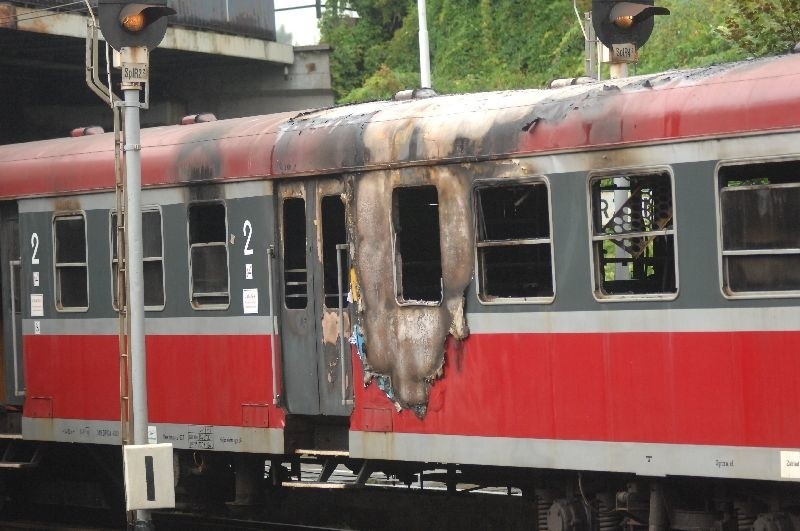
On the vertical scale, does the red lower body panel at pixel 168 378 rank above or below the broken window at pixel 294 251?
below

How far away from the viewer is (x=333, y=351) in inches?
487

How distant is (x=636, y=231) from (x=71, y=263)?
6.37 meters

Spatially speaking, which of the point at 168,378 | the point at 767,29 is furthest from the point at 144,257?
the point at 767,29

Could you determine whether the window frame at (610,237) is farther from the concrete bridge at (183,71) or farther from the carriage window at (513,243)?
the concrete bridge at (183,71)

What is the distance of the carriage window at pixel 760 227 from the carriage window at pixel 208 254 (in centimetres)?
494

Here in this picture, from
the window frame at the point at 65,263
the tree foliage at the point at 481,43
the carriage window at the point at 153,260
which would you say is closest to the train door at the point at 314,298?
the carriage window at the point at 153,260

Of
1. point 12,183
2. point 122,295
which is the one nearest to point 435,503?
point 122,295

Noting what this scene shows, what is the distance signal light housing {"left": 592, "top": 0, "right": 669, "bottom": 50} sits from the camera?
13875mm

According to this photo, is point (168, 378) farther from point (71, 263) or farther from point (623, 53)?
point (623, 53)

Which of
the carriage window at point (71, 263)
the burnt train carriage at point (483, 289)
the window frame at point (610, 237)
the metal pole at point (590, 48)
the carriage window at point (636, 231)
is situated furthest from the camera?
the metal pole at point (590, 48)

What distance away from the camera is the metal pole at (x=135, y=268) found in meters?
11.6

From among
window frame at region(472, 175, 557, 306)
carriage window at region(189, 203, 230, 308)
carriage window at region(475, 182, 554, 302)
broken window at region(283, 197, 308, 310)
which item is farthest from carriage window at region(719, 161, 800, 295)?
carriage window at region(189, 203, 230, 308)

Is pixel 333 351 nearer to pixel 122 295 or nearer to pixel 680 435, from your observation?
pixel 122 295

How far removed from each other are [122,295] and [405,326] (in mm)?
2699
